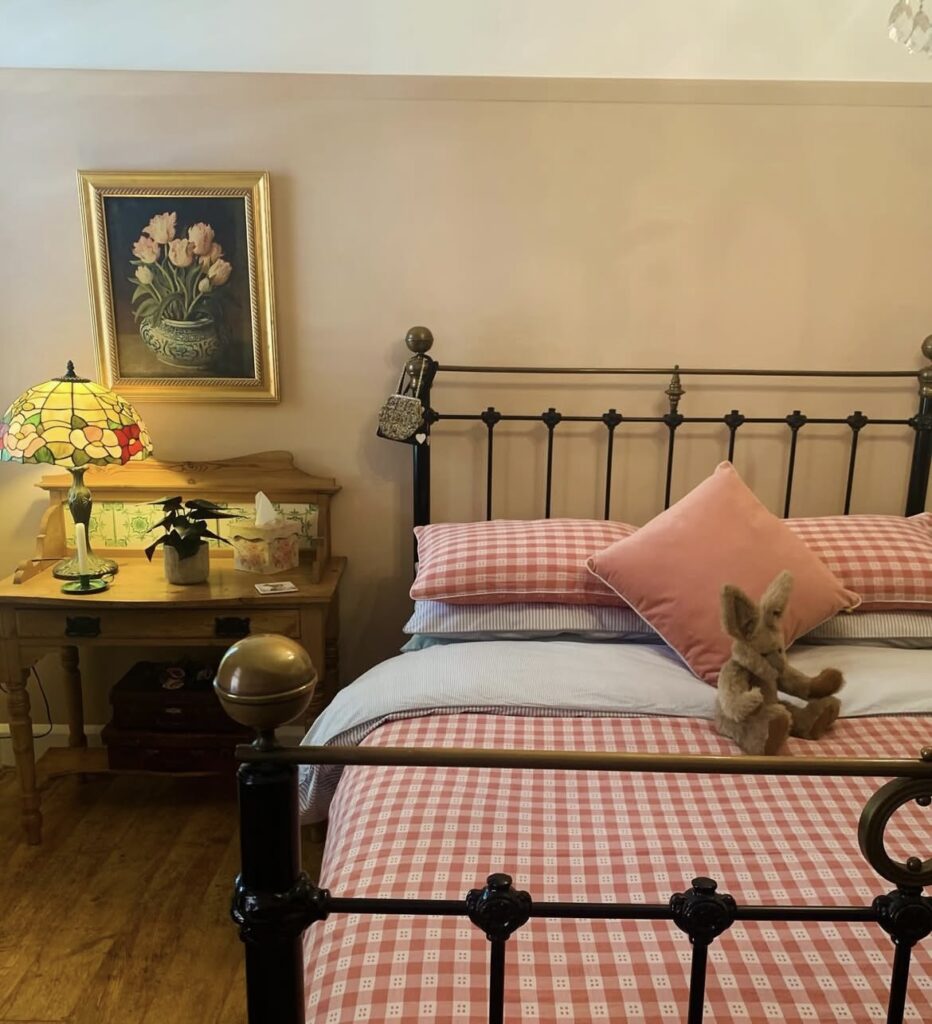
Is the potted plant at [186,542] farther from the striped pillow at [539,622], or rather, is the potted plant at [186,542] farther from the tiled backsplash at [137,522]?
the striped pillow at [539,622]

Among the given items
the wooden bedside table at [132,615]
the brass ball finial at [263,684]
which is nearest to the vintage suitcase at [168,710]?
the wooden bedside table at [132,615]

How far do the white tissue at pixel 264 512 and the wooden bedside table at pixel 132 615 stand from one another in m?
0.15

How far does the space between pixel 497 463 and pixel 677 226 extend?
0.86 metres

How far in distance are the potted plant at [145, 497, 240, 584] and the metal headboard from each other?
608 mm

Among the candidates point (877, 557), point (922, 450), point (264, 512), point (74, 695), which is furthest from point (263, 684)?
point (922, 450)

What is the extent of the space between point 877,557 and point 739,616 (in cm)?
70

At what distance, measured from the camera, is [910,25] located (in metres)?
1.85

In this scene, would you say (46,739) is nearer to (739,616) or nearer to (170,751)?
(170,751)

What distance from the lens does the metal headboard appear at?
2.50 metres

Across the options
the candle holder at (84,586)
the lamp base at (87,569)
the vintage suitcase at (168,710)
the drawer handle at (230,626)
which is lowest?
the vintage suitcase at (168,710)

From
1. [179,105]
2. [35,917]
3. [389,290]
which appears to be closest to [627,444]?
[389,290]

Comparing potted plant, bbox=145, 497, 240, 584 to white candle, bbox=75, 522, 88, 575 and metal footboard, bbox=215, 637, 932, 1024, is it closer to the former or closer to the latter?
white candle, bbox=75, 522, 88, 575

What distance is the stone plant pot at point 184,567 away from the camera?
233 cm

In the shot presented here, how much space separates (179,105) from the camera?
95.7 inches
